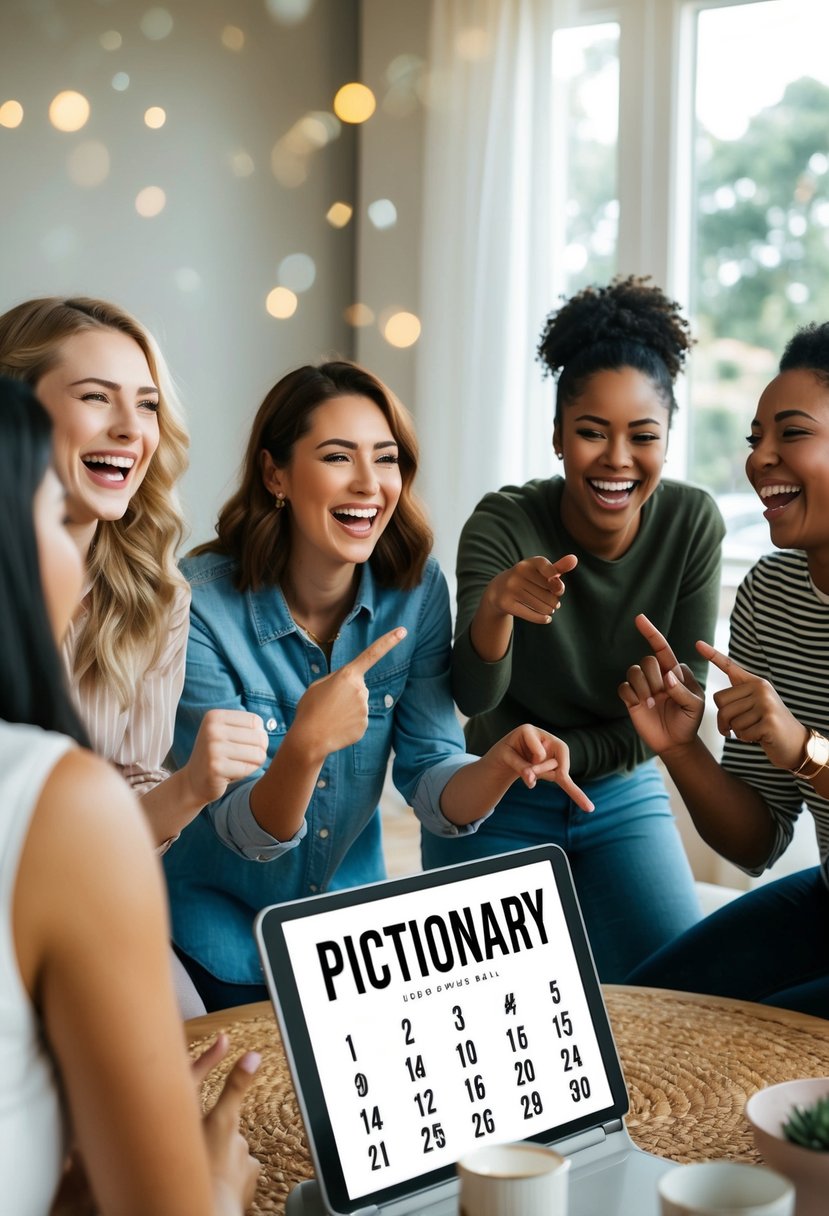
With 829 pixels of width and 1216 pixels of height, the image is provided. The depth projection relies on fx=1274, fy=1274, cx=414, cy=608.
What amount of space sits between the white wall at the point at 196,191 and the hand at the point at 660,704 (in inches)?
87.4

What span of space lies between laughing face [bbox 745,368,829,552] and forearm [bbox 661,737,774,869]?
0.32 m

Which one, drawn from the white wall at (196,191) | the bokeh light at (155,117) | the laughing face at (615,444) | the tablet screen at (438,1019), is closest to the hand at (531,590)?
the laughing face at (615,444)

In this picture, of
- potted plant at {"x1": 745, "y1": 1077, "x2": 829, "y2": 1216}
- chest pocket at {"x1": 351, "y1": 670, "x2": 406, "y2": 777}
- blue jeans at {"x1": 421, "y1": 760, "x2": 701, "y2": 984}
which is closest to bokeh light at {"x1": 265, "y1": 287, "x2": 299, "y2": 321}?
blue jeans at {"x1": 421, "y1": 760, "x2": 701, "y2": 984}

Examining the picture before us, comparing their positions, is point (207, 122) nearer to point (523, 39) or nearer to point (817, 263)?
point (523, 39)

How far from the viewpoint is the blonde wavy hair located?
5.60 feet

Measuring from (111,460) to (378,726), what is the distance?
20.4 inches

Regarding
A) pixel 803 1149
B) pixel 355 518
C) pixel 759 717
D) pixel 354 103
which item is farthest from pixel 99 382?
pixel 354 103

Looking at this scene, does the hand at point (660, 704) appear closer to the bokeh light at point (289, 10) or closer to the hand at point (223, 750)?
the hand at point (223, 750)

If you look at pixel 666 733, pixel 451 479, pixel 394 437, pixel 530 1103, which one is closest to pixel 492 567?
pixel 394 437

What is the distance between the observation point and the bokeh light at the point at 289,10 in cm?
395

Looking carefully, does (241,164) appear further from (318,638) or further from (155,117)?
(318,638)

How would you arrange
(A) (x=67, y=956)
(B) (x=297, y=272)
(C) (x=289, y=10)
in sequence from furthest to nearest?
1. (B) (x=297, y=272)
2. (C) (x=289, y=10)
3. (A) (x=67, y=956)

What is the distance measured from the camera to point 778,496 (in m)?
1.70

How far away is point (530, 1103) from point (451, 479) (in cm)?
326
